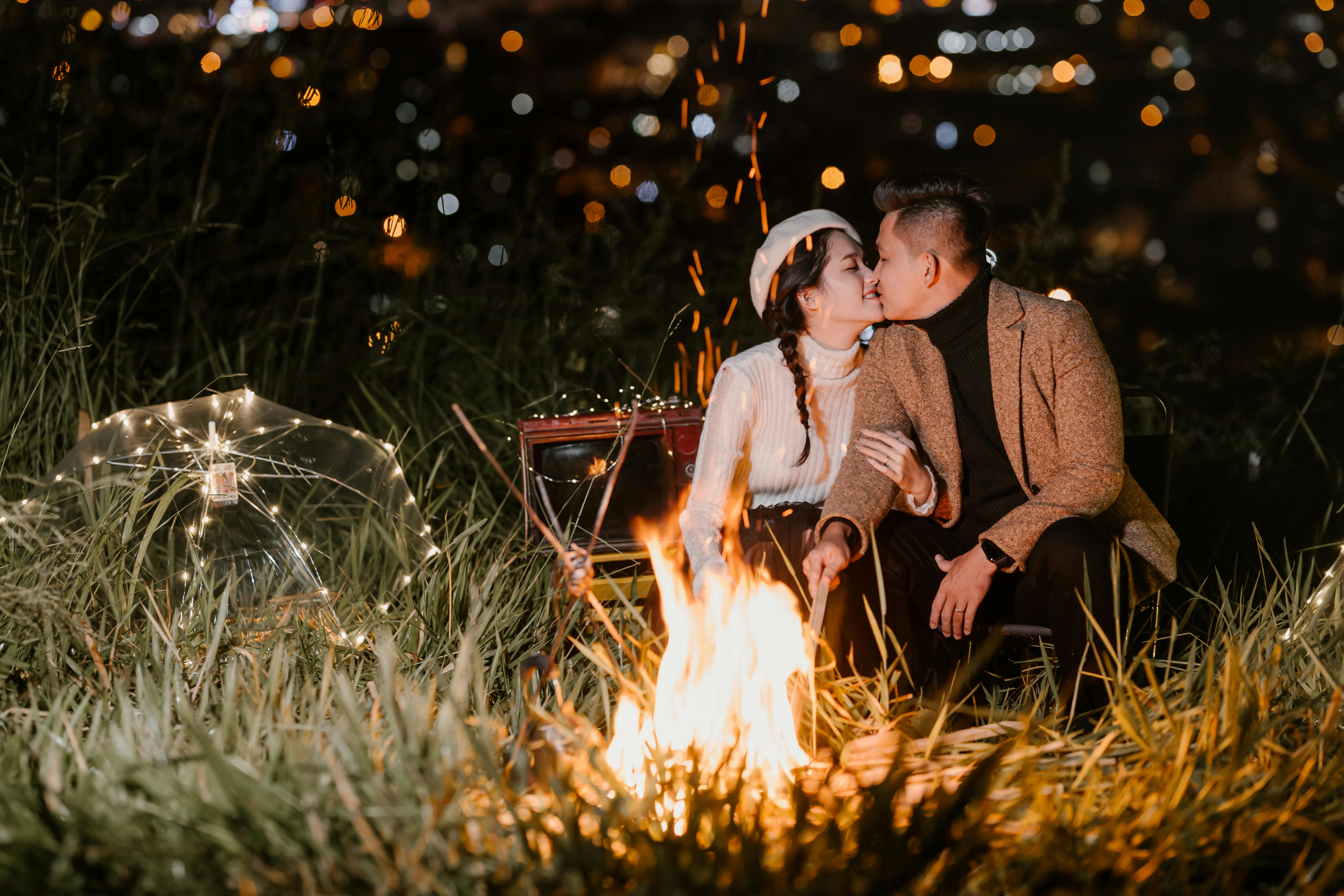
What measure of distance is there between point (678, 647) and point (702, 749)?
0.31 metres

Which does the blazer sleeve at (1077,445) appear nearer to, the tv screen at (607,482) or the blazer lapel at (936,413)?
the blazer lapel at (936,413)

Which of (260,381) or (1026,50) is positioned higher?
(1026,50)

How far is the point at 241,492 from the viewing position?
8.47 ft

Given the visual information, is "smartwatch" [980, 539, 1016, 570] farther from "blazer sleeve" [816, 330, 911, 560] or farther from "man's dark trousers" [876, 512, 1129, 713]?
"blazer sleeve" [816, 330, 911, 560]

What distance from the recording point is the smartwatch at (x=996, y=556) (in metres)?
2.16

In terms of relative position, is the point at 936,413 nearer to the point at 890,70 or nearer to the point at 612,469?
the point at 612,469

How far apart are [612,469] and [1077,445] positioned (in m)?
1.14

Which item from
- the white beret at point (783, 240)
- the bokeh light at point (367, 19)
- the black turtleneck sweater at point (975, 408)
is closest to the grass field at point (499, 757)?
the black turtleneck sweater at point (975, 408)

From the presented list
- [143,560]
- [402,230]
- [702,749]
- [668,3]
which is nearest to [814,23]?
[668,3]

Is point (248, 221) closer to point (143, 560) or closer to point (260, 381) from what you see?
→ point (260, 381)

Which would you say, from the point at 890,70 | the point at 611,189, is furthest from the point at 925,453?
the point at 890,70

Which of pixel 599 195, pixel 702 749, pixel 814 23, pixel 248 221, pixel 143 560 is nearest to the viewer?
pixel 702 749

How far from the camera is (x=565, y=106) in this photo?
6.40 m

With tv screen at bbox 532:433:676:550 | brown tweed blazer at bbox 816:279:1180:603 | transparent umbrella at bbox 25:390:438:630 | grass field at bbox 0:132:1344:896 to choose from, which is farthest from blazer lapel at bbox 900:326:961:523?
transparent umbrella at bbox 25:390:438:630
